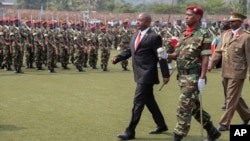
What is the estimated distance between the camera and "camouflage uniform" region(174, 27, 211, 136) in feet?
22.9

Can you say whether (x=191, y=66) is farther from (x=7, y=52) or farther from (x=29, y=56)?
(x=29, y=56)

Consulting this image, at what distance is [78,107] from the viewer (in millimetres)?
10188

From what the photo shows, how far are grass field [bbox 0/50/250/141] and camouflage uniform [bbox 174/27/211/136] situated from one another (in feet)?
2.51

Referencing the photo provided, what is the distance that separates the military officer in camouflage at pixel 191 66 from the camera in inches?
274

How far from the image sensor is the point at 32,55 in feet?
60.0

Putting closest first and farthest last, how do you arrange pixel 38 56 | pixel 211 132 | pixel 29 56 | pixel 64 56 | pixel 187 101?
pixel 187 101
pixel 211 132
pixel 38 56
pixel 29 56
pixel 64 56

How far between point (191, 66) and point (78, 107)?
3.70 m

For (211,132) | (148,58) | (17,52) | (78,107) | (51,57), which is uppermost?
(148,58)

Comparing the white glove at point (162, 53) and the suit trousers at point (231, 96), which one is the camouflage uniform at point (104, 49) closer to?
the suit trousers at point (231, 96)

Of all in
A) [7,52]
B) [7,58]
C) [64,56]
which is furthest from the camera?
[64,56]

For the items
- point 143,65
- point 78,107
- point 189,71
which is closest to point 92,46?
point 78,107

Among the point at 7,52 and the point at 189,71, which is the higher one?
the point at 189,71

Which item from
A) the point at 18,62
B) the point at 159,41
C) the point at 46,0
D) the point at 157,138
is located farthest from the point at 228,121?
the point at 46,0

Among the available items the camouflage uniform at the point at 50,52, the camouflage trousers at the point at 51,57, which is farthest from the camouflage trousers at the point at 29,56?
the camouflage trousers at the point at 51,57
